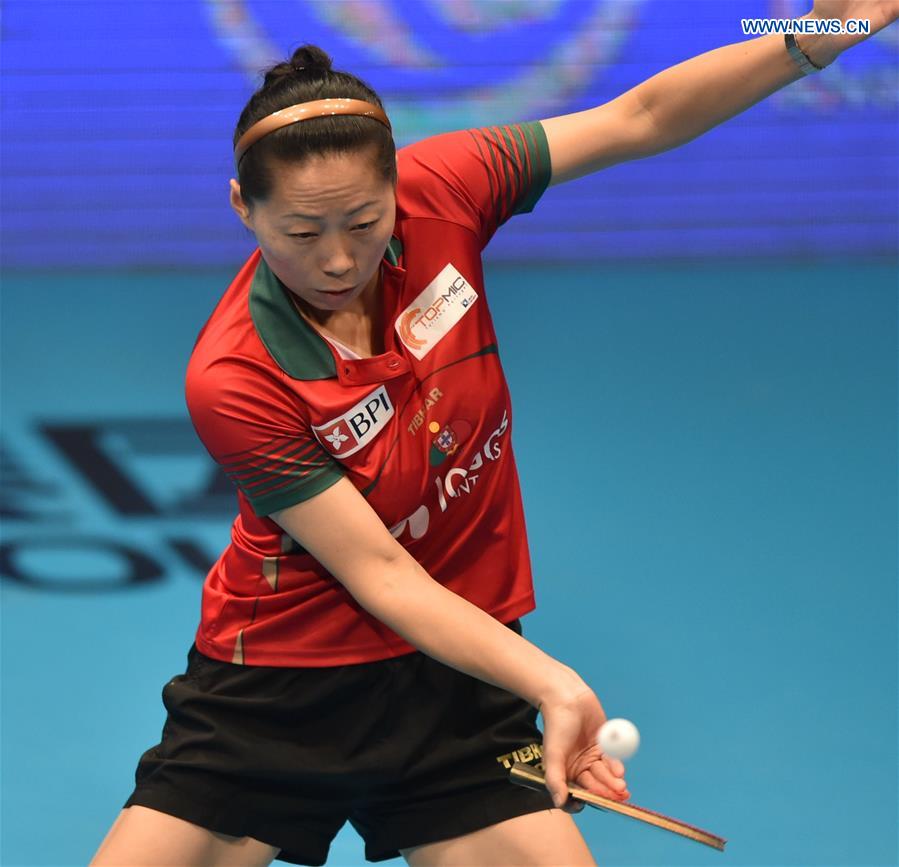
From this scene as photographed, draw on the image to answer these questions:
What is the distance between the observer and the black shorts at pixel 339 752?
7.23 feet

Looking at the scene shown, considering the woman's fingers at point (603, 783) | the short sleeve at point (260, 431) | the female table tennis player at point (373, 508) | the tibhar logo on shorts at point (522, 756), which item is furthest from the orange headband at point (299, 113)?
→ the tibhar logo on shorts at point (522, 756)

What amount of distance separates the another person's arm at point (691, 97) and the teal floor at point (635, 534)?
1504mm

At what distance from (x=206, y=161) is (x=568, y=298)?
1.27 m

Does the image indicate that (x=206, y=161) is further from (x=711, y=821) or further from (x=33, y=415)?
(x=711, y=821)

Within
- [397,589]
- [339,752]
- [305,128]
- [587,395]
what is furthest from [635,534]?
[305,128]

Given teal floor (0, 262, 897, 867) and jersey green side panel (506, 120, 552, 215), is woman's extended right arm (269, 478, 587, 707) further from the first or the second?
teal floor (0, 262, 897, 867)

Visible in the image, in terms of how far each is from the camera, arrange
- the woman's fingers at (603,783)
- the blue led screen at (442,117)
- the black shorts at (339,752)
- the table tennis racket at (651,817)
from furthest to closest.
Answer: the blue led screen at (442,117)
the black shorts at (339,752)
the woman's fingers at (603,783)
the table tennis racket at (651,817)

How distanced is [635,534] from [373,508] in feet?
6.22

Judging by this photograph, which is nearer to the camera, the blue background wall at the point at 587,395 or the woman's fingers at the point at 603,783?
the woman's fingers at the point at 603,783

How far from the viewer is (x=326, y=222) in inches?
73.4

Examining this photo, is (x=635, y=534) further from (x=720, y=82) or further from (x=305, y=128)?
(x=305, y=128)

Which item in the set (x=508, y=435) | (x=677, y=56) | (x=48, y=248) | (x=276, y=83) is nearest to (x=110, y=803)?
(x=508, y=435)

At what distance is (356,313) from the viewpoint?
210 cm

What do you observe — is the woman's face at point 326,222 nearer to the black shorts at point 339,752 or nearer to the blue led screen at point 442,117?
the black shorts at point 339,752
